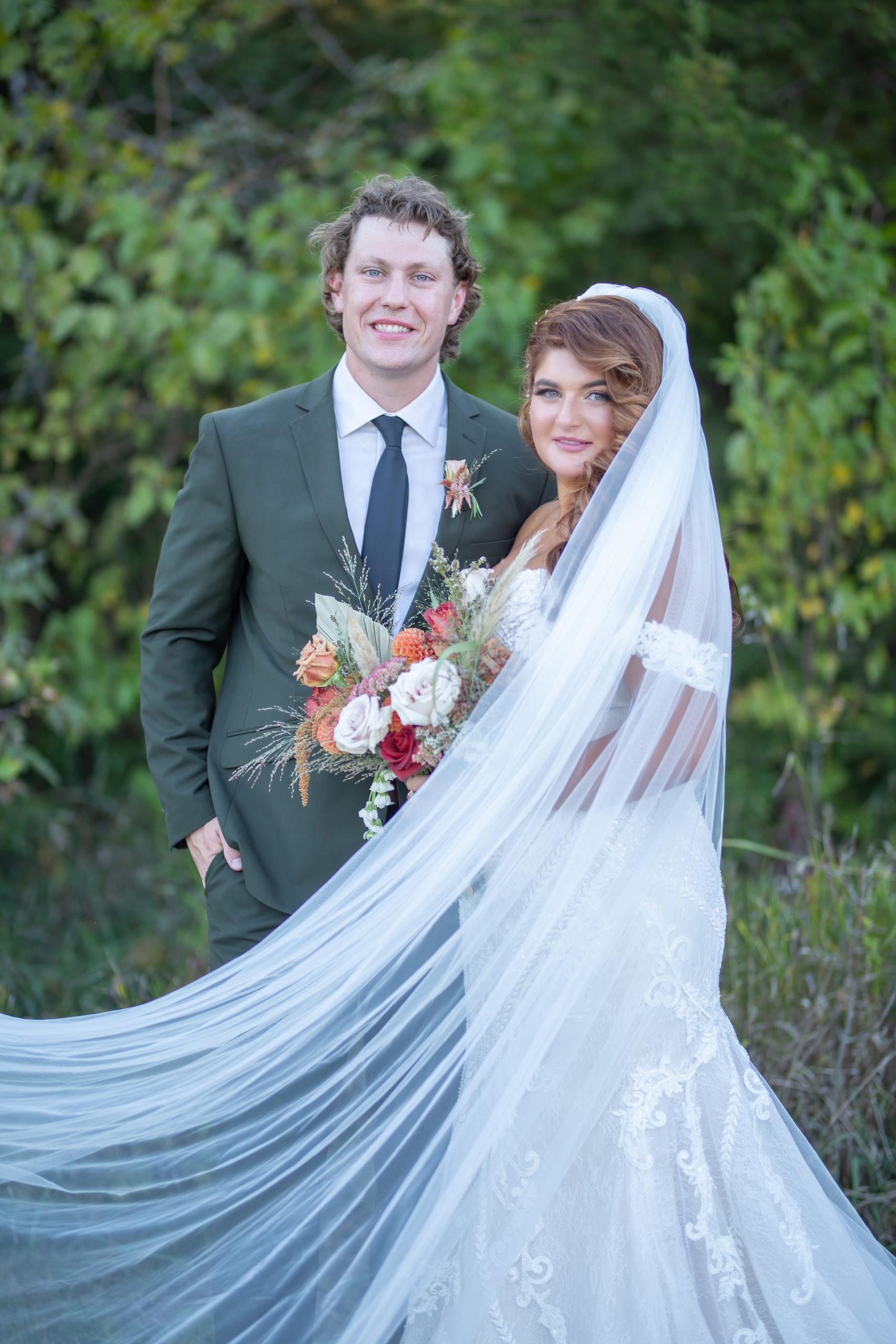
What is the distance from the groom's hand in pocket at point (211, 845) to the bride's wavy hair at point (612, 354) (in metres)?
1.02

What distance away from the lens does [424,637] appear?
7.07ft

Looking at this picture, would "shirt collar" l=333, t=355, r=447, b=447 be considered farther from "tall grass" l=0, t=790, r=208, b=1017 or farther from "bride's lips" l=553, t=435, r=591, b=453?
"tall grass" l=0, t=790, r=208, b=1017

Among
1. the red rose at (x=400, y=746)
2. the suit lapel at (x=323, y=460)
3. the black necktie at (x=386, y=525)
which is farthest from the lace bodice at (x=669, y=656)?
the suit lapel at (x=323, y=460)

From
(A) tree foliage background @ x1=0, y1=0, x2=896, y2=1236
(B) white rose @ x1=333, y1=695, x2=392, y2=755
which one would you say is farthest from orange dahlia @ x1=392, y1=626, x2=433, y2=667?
(A) tree foliage background @ x1=0, y1=0, x2=896, y2=1236

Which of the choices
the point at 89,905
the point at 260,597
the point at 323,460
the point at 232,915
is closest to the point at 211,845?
the point at 232,915

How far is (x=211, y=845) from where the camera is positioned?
274 centimetres

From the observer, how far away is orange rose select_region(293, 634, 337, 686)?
86.1 inches

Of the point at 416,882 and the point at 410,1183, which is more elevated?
the point at 416,882

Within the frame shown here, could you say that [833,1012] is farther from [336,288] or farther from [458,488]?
[336,288]

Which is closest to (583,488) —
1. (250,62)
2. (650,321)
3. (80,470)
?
(650,321)

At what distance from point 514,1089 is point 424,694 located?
71 centimetres

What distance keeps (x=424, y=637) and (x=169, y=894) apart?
9.98 ft

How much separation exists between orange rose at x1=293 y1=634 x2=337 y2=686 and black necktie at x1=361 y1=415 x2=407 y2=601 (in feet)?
1.29

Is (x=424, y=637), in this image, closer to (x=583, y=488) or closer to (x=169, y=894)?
(x=583, y=488)
